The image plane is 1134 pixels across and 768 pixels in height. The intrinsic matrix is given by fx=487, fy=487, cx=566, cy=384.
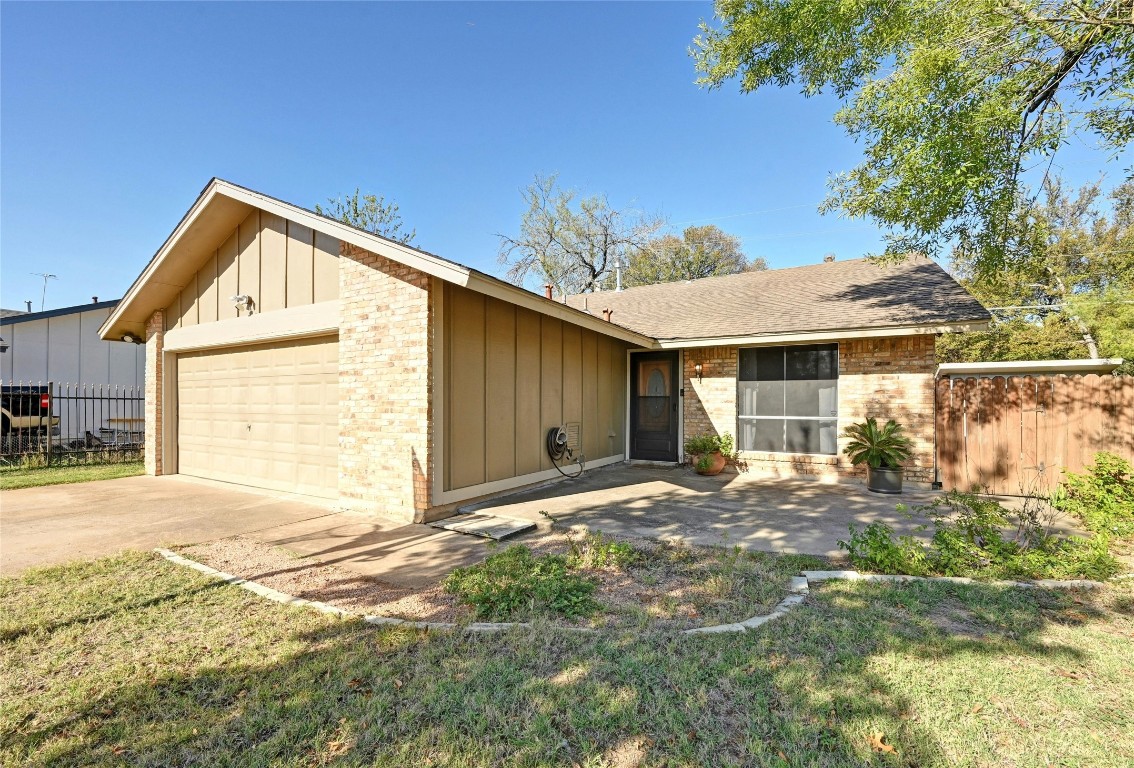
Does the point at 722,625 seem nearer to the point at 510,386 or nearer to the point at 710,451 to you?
the point at 510,386

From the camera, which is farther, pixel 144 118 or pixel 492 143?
pixel 492 143

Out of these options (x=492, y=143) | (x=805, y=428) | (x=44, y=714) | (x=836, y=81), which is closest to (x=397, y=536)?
(x=44, y=714)

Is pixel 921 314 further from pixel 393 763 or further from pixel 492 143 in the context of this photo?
pixel 492 143

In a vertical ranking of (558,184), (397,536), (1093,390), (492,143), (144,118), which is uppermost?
(558,184)

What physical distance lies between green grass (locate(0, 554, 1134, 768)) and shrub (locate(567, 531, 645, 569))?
1.33 metres

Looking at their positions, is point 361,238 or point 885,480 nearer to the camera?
point 361,238

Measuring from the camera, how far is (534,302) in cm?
657

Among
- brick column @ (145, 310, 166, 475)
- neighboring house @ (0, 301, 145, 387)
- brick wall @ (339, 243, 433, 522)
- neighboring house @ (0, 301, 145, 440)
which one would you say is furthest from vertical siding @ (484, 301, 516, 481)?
neighboring house @ (0, 301, 145, 387)

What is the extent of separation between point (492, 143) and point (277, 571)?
1500cm

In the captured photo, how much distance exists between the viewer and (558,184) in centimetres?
2516

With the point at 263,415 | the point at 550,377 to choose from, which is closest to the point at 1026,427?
the point at 550,377

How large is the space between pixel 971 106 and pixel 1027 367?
3983mm

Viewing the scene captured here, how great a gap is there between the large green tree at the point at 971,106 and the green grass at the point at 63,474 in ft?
46.6

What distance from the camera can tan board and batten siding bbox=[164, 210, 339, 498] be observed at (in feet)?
23.4
